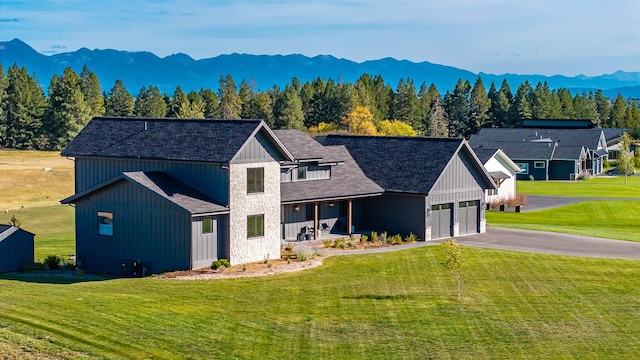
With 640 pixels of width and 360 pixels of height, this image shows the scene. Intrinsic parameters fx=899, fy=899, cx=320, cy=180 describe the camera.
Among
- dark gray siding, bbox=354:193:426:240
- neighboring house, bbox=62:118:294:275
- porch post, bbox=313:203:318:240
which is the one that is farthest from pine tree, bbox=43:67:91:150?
neighboring house, bbox=62:118:294:275

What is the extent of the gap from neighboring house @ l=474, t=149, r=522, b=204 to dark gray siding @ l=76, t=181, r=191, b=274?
34.8 metres

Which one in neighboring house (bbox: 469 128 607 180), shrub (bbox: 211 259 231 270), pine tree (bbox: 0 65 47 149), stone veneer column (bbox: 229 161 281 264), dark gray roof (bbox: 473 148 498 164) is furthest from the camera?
pine tree (bbox: 0 65 47 149)

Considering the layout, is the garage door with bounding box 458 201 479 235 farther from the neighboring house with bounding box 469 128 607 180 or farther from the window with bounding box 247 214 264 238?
the neighboring house with bounding box 469 128 607 180

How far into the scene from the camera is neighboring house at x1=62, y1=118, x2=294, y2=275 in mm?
36219

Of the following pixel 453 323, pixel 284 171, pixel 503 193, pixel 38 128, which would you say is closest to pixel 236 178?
pixel 284 171

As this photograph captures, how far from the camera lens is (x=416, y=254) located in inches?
1576

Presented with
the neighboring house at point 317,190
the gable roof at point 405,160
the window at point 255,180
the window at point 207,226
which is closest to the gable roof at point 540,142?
the gable roof at point 405,160

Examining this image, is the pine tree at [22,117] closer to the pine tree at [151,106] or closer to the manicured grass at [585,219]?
the pine tree at [151,106]

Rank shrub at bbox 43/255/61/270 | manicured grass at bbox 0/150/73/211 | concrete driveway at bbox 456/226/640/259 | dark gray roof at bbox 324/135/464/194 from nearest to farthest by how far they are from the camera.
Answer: shrub at bbox 43/255/61/270 < concrete driveway at bbox 456/226/640/259 < dark gray roof at bbox 324/135/464/194 < manicured grass at bbox 0/150/73/211

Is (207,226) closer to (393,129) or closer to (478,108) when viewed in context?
(393,129)

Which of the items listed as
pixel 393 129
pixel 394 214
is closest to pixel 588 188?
pixel 393 129

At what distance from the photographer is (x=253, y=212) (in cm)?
3816

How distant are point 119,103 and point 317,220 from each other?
3461 inches

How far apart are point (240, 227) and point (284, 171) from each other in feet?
23.4
